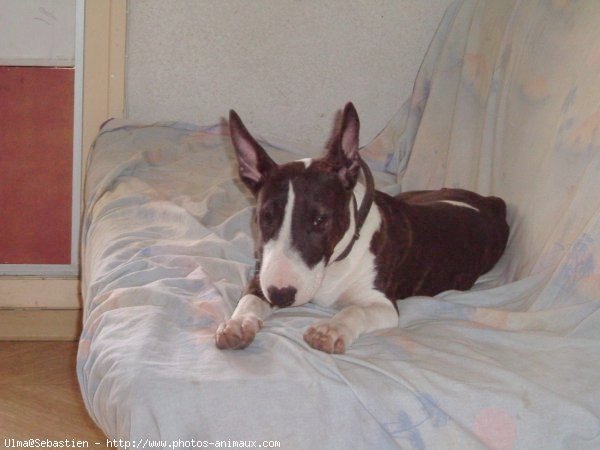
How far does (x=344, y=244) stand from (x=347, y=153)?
0.68ft

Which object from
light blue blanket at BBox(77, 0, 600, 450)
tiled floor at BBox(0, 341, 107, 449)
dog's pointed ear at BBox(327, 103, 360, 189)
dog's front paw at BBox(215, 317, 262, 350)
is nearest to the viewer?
light blue blanket at BBox(77, 0, 600, 450)

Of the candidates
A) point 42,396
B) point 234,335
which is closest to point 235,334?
point 234,335

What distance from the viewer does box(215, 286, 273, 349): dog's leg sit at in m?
1.59

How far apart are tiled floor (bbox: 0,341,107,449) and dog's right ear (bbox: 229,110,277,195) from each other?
0.92 meters

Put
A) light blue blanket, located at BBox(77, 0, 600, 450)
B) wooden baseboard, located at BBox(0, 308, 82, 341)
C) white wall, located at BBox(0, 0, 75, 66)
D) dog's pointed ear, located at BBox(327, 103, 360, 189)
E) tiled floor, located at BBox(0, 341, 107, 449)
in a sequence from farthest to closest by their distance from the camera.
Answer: wooden baseboard, located at BBox(0, 308, 82, 341) < white wall, located at BBox(0, 0, 75, 66) < tiled floor, located at BBox(0, 341, 107, 449) < dog's pointed ear, located at BBox(327, 103, 360, 189) < light blue blanket, located at BBox(77, 0, 600, 450)

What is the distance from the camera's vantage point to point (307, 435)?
1.39m

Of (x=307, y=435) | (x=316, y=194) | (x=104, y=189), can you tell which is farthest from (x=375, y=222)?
(x=104, y=189)

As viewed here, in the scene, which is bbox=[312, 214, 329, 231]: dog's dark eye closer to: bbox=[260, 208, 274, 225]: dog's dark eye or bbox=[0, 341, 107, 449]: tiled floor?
bbox=[260, 208, 274, 225]: dog's dark eye

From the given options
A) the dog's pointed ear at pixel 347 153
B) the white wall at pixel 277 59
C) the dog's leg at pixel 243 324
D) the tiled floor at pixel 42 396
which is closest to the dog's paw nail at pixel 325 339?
the dog's leg at pixel 243 324

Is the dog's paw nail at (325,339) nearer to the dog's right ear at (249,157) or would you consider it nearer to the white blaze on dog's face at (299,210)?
the white blaze on dog's face at (299,210)

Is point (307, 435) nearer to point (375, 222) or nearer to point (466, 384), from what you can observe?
point (466, 384)

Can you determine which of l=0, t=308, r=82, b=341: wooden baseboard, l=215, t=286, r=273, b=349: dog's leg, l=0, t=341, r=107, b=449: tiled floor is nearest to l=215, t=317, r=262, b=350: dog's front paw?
l=215, t=286, r=273, b=349: dog's leg

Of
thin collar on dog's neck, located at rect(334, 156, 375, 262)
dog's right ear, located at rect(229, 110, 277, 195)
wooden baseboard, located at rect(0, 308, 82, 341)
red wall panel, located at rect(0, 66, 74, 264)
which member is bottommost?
wooden baseboard, located at rect(0, 308, 82, 341)

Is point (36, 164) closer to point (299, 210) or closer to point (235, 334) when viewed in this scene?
point (299, 210)
